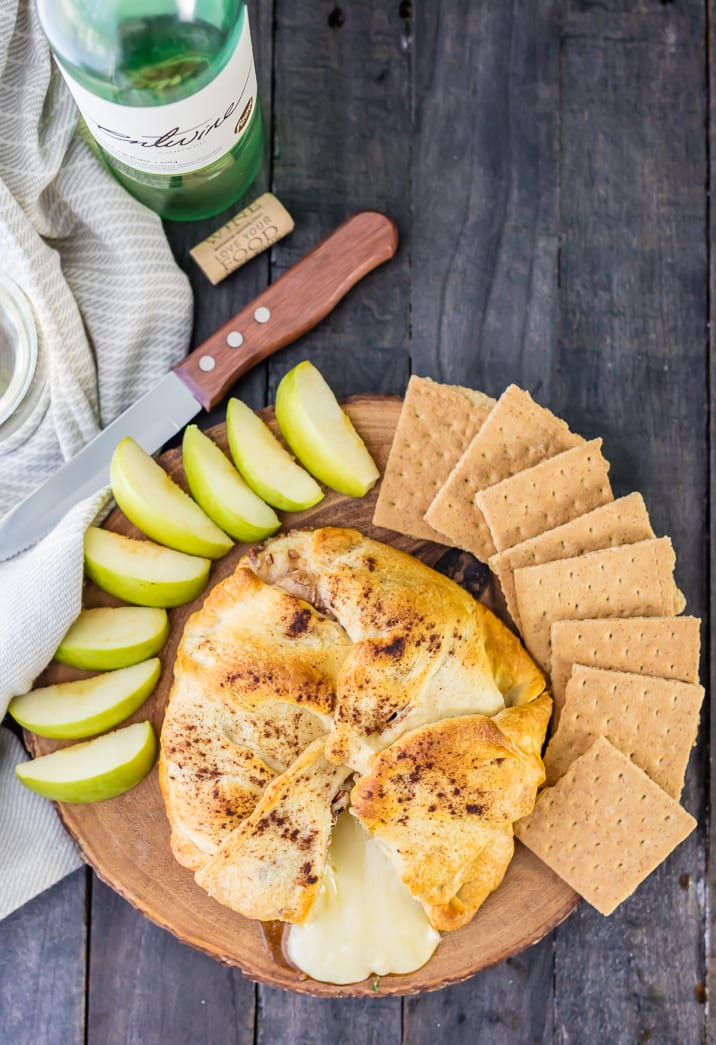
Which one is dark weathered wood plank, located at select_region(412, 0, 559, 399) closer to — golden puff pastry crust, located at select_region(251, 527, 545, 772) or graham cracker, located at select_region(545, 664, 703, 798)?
golden puff pastry crust, located at select_region(251, 527, 545, 772)

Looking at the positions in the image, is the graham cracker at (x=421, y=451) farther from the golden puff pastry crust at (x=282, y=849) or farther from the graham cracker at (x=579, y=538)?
the golden puff pastry crust at (x=282, y=849)

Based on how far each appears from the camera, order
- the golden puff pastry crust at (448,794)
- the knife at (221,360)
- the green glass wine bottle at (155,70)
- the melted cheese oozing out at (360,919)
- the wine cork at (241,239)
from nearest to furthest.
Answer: the green glass wine bottle at (155,70) < the golden puff pastry crust at (448,794) < the melted cheese oozing out at (360,919) < the knife at (221,360) < the wine cork at (241,239)

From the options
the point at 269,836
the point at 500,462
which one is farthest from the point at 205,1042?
the point at 500,462

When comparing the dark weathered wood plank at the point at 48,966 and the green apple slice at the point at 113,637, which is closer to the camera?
the green apple slice at the point at 113,637

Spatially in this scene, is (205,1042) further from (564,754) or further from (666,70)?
(666,70)

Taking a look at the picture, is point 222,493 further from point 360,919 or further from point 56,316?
point 360,919

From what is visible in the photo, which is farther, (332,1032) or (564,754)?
(332,1032)

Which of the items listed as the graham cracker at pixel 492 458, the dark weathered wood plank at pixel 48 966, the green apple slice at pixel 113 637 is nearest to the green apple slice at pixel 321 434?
the graham cracker at pixel 492 458

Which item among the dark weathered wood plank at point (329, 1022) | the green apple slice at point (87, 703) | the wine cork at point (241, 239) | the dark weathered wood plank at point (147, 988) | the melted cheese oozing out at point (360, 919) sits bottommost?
the dark weathered wood plank at point (329, 1022)
